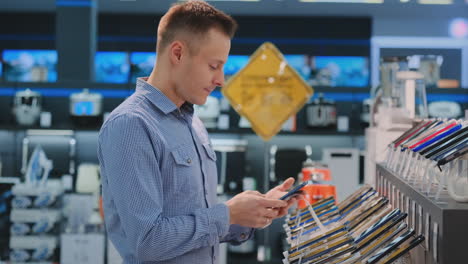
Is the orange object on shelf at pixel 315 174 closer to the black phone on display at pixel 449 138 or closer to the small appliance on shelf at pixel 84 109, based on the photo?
the black phone on display at pixel 449 138

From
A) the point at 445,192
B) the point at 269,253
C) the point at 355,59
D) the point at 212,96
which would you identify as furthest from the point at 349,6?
the point at 445,192

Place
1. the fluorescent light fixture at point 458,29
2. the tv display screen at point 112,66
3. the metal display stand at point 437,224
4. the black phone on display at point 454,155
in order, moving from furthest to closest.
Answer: the tv display screen at point 112,66
the fluorescent light fixture at point 458,29
the black phone on display at point 454,155
the metal display stand at point 437,224

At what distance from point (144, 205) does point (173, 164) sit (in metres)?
0.17

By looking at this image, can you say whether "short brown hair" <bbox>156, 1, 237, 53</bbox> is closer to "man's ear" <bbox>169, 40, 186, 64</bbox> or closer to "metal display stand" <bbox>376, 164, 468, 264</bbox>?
"man's ear" <bbox>169, 40, 186, 64</bbox>

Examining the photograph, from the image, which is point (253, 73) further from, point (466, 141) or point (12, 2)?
point (12, 2)

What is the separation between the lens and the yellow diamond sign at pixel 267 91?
194 inches

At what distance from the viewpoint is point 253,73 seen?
512 centimetres

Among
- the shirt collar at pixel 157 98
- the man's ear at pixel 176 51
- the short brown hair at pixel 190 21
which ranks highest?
the short brown hair at pixel 190 21

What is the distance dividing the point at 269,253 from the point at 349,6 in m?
3.92

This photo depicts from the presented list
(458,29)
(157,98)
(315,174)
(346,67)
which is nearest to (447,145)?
(157,98)

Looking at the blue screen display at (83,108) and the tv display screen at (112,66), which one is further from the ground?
the tv display screen at (112,66)

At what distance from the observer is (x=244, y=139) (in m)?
6.89

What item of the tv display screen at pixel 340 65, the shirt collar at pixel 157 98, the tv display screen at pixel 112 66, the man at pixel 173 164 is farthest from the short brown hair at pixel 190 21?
the tv display screen at pixel 112 66

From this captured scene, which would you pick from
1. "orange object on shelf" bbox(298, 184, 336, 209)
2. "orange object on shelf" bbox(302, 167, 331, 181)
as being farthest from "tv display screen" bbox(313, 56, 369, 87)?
"orange object on shelf" bbox(298, 184, 336, 209)
